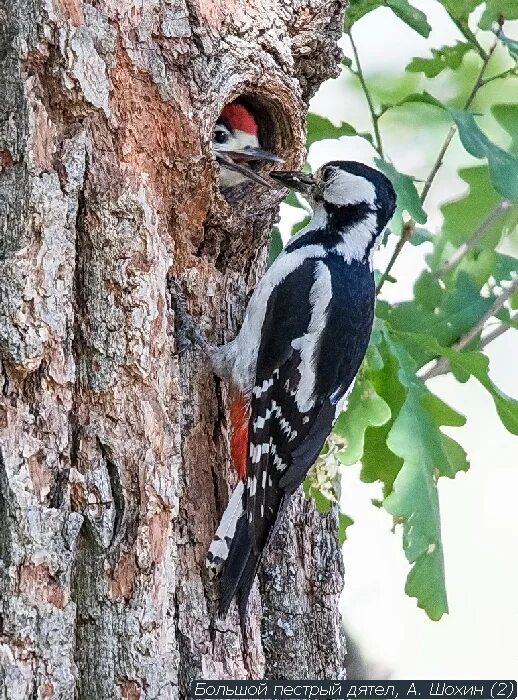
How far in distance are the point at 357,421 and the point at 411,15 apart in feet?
3.40

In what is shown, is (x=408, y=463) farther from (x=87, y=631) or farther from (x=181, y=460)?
(x=87, y=631)

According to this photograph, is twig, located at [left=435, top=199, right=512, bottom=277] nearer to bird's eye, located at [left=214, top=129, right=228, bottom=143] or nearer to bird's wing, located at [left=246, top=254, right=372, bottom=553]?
A: bird's wing, located at [left=246, top=254, right=372, bottom=553]

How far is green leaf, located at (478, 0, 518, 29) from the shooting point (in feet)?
9.52

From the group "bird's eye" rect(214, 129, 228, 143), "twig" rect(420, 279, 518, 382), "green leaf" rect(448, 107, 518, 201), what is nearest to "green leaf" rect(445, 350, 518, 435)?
"twig" rect(420, 279, 518, 382)

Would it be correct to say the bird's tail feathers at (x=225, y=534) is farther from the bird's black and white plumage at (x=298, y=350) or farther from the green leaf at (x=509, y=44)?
the green leaf at (x=509, y=44)

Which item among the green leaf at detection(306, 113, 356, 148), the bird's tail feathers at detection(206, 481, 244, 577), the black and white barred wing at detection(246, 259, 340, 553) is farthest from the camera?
the green leaf at detection(306, 113, 356, 148)

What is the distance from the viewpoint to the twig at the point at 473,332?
3.20m

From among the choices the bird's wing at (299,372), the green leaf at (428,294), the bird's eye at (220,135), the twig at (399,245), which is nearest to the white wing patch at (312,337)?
the bird's wing at (299,372)

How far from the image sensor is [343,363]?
2.89 m

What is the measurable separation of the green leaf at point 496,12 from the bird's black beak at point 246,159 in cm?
63

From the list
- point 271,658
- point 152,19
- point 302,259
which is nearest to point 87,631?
point 271,658

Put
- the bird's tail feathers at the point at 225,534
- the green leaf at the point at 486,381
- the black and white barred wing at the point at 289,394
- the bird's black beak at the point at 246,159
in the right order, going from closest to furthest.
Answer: the bird's tail feathers at the point at 225,534, the black and white barred wing at the point at 289,394, the green leaf at the point at 486,381, the bird's black beak at the point at 246,159

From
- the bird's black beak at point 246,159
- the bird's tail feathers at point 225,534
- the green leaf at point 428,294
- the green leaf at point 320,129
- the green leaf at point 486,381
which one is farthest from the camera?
the green leaf at point 428,294

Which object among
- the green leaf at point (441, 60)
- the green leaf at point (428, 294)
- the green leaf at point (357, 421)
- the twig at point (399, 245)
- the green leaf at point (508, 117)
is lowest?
the green leaf at point (357, 421)
